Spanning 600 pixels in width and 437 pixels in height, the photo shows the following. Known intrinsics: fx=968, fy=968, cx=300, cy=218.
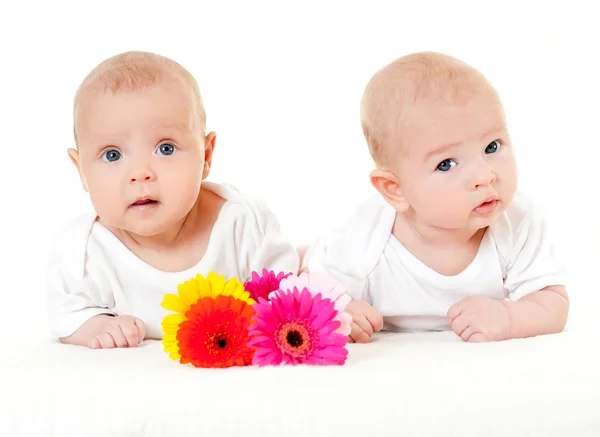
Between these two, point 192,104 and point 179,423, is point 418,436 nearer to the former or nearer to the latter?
point 179,423

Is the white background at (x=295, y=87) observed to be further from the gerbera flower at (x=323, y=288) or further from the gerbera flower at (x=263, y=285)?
the gerbera flower at (x=323, y=288)

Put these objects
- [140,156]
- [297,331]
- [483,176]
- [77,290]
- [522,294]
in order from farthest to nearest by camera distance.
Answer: [77,290] → [522,294] → [140,156] → [483,176] → [297,331]

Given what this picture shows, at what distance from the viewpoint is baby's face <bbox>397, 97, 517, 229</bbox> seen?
7.45ft

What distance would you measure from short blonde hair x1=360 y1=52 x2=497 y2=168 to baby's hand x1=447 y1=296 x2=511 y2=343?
40cm

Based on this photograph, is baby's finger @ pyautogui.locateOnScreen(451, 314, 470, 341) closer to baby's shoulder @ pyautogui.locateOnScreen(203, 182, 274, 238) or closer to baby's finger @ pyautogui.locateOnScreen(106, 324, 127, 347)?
baby's shoulder @ pyautogui.locateOnScreen(203, 182, 274, 238)

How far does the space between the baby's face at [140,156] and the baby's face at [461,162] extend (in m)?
0.56

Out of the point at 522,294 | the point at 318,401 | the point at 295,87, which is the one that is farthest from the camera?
the point at 295,87

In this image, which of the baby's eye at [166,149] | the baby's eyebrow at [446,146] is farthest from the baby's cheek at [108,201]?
the baby's eyebrow at [446,146]

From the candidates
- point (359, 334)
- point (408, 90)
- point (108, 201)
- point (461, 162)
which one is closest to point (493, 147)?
point (461, 162)

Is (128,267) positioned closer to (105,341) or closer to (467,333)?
(105,341)

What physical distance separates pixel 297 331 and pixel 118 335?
63 centimetres

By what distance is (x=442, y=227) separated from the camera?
96.7 inches

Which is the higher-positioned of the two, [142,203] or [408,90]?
[408,90]

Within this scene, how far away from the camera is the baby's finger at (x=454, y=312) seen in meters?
2.39
